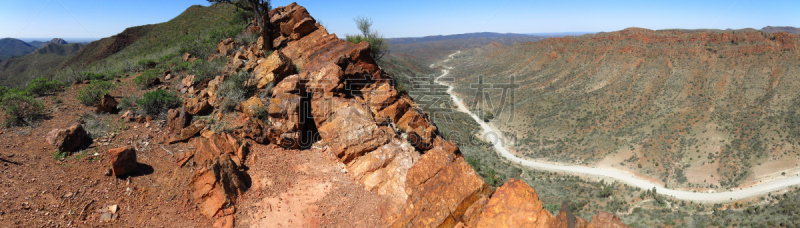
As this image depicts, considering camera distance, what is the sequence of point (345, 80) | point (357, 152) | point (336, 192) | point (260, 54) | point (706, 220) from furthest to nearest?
point (706, 220), point (260, 54), point (345, 80), point (357, 152), point (336, 192)

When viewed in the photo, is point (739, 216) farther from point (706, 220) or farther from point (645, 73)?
point (645, 73)

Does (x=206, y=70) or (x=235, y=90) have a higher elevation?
(x=206, y=70)

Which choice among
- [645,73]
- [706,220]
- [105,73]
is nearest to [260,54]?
[105,73]

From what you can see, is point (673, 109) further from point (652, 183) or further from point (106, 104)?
point (106, 104)

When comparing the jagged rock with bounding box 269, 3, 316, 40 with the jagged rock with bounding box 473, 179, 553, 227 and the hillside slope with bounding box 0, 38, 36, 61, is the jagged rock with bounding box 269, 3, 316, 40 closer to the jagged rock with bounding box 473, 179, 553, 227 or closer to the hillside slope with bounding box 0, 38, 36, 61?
the jagged rock with bounding box 473, 179, 553, 227

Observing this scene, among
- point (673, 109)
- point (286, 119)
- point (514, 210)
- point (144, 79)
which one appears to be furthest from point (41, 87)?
point (673, 109)

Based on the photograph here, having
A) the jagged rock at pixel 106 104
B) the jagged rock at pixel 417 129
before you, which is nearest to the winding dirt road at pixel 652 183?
the jagged rock at pixel 417 129

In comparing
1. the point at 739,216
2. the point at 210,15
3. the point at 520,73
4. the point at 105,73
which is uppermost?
the point at 210,15

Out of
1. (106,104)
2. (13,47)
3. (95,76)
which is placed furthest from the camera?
(13,47)
